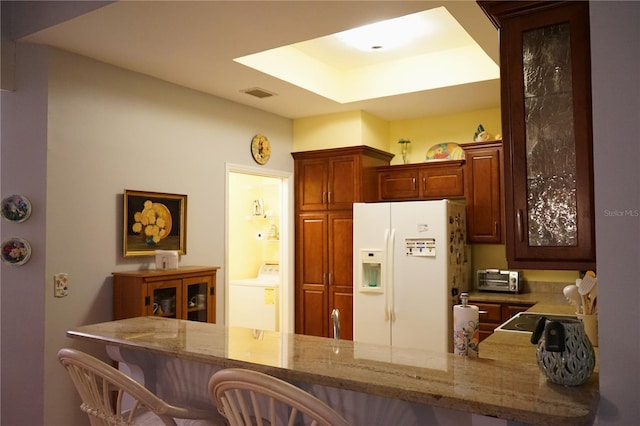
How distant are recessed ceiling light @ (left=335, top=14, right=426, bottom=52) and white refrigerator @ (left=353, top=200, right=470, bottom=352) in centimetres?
132

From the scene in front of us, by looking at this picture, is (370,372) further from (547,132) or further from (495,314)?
(495,314)

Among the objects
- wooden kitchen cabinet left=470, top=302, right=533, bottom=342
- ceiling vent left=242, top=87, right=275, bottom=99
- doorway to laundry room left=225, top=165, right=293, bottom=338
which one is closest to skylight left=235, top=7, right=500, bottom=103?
ceiling vent left=242, top=87, right=275, bottom=99

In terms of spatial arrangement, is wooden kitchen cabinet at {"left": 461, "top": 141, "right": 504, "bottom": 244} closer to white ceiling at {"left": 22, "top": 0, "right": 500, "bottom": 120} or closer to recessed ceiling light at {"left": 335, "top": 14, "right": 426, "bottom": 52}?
white ceiling at {"left": 22, "top": 0, "right": 500, "bottom": 120}

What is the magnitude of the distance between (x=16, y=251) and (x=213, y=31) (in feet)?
5.93

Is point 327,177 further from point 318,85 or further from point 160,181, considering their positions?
point 160,181

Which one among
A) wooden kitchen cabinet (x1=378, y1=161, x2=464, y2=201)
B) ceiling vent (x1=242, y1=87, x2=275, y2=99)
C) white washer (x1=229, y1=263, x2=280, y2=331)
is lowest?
white washer (x1=229, y1=263, x2=280, y2=331)

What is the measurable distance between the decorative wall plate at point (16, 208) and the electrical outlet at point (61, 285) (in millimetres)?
411

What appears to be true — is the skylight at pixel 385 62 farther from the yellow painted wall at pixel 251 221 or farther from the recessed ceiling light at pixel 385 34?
the yellow painted wall at pixel 251 221

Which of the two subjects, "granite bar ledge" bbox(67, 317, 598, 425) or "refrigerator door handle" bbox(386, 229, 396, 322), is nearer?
"granite bar ledge" bbox(67, 317, 598, 425)

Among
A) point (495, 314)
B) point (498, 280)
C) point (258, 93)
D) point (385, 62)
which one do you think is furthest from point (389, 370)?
point (385, 62)

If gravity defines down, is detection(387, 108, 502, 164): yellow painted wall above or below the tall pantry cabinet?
above

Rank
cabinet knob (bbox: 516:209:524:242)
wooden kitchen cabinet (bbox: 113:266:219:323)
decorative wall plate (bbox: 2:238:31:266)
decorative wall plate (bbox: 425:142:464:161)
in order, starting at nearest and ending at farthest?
cabinet knob (bbox: 516:209:524:242) → decorative wall plate (bbox: 2:238:31:266) → wooden kitchen cabinet (bbox: 113:266:219:323) → decorative wall plate (bbox: 425:142:464:161)

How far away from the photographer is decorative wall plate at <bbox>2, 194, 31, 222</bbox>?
10.6 ft

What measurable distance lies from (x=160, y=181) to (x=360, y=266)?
1.88 metres
